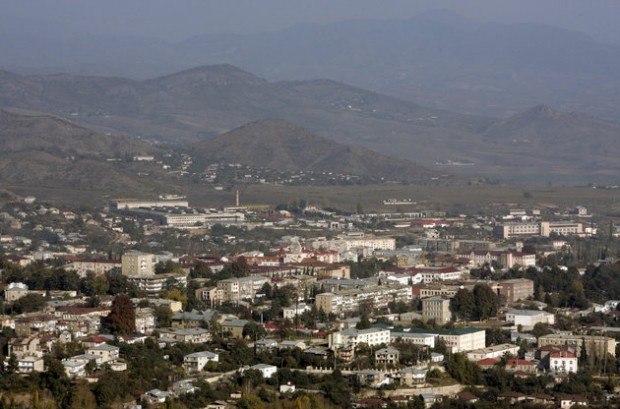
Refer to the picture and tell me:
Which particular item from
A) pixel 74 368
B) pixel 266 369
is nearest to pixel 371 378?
pixel 266 369

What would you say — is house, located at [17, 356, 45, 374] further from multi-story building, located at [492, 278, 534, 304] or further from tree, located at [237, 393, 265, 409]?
multi-story building, located at [492, 278, 534, 304]

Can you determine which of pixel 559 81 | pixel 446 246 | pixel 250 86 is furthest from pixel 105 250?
pixel 559 81

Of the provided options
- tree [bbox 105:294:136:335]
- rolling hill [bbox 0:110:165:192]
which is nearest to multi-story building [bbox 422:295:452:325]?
tree [bbox 105:294:136:335]

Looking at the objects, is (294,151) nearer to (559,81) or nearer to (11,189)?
(11,189)

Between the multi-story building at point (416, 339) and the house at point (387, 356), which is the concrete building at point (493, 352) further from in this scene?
the house at point (387, 356)

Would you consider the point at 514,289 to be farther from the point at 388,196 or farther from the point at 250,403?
the point at 388,196

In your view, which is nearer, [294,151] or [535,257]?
[535,257]
